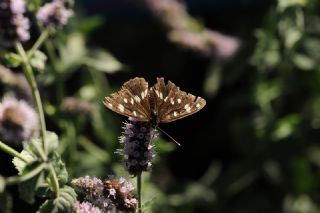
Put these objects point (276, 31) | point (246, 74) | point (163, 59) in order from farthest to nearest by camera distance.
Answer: point (163, 59) → point (246, 74) → point (276, 31)

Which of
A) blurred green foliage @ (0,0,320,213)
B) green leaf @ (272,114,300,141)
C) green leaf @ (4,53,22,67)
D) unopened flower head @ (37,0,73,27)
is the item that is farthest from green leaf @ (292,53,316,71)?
green leaf @ (4,53,22,67)

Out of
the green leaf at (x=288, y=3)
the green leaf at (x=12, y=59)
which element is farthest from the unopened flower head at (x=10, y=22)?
the green leaf at (x=288, y=3)

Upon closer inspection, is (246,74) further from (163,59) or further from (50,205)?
(50,205)

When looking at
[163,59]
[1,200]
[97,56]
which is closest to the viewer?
[1,200]

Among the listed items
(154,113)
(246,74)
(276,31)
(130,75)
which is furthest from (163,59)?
(154,113)

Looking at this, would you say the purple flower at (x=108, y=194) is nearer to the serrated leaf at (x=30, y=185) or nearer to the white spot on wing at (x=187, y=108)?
the serrated leaf at (x=30, y=185)

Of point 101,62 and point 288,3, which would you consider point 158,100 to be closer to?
point 288,3

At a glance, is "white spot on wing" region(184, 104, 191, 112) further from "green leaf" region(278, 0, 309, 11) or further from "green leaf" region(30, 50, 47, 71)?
"green leaf" region(278, 0, 309, 11)
